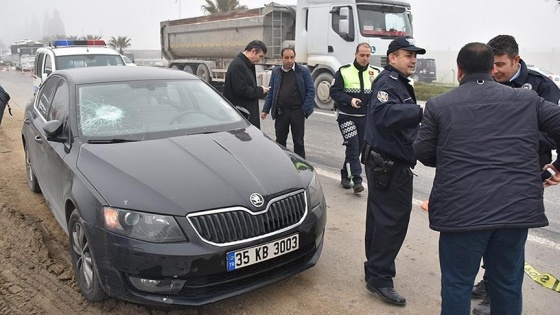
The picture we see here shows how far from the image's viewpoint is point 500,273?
235 cm

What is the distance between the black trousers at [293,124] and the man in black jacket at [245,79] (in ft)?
1.31

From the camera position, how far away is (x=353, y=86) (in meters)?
4.95

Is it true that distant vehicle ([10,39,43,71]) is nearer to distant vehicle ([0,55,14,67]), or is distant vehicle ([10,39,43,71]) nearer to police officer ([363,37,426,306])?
distant vehicle ([0,55,14,67])

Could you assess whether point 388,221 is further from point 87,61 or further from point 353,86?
point 87,61

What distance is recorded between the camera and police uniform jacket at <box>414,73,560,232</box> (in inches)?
85.7

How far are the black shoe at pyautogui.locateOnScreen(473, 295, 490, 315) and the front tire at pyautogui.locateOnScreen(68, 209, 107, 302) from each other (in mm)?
2352

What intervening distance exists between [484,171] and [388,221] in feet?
3.12

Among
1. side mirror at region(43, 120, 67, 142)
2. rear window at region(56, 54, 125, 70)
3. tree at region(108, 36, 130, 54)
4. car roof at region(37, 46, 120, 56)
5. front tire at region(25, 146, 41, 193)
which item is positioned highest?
tree at region(108, 36, 130, 54)

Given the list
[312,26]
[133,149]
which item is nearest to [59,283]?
[133,149]

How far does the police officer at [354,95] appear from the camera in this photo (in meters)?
4.88

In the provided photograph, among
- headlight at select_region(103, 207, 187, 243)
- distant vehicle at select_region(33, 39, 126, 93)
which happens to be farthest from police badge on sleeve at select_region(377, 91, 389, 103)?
distant vehicle at select_region(33, 39, 126, 93)

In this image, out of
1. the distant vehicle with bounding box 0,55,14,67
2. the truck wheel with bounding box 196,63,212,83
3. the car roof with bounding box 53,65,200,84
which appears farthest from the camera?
the distant vehicle with bounding box 0,55,14,67

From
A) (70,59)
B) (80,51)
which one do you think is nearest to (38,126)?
(70,59)

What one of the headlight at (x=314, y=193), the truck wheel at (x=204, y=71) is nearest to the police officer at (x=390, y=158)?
the headlight at (x=314, y=193)
